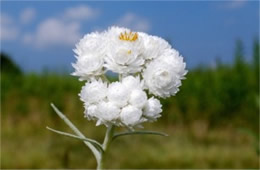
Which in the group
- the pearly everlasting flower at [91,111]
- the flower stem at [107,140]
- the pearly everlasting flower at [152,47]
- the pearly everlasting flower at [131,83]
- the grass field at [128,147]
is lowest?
the grass field at [128,147]

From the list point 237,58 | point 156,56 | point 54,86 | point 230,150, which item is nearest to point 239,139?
point 230,150

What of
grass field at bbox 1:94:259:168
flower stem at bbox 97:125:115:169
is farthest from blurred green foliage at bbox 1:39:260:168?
flower stem at bbox 97:125:115:169

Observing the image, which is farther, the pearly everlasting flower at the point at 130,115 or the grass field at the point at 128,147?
the grass field at the point at 128,147

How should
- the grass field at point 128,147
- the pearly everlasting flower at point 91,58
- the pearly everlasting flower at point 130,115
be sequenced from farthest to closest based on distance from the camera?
the grass field at point 128,147 → the pearly everlasting flower at point 91,58 → the pearly everlasting flower at point 130,115

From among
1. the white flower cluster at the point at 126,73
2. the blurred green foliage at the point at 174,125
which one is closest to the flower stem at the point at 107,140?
the white flower cluster at the point at 126,73

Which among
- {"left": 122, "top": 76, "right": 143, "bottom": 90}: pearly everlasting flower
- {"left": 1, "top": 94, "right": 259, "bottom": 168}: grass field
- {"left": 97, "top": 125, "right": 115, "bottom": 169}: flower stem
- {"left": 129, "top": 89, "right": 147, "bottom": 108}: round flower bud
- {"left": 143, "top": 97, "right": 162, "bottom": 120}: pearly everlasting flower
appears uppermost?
{"left": 122, "top": 76, "right": 143, "bottom": 90}: pearly everlasting flower

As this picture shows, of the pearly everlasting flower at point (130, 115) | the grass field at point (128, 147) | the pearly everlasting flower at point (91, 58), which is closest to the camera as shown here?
the pearly everlasting flower at point (130, 115)

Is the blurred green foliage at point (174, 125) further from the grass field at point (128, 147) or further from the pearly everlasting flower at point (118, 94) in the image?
the pearly everlasting flower at point (118, 94)

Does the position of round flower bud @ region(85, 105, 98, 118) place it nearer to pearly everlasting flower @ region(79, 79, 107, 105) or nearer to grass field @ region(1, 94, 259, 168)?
pearly everlasting flower @ region(79, 79, 107, 105)

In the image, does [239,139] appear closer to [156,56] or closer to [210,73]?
[210,73]
